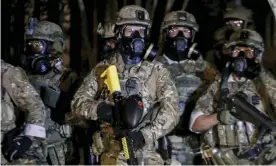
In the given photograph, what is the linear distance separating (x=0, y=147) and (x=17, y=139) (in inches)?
8.1

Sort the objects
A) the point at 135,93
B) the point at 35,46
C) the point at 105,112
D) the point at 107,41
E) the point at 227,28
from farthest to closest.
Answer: the point at 227,28 → the point at 107,41 → the point at 35,46 → the point at 135,93 → the point at 105,112

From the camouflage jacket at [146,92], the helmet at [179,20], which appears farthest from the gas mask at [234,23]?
the camouflage jacket at [146,92]

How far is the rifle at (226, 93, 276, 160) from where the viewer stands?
618 cm

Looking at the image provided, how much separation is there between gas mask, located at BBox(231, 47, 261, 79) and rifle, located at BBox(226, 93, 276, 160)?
0.30 metres

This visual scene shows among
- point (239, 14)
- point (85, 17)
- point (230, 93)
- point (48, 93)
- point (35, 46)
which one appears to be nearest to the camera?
point (230, 93)

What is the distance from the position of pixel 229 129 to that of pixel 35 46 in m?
2.26

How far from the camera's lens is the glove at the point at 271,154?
6.21 m

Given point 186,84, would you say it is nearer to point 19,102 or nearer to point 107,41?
point 107,41

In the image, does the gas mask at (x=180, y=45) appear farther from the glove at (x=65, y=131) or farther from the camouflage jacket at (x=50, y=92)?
the glove at (x=65, y=131)

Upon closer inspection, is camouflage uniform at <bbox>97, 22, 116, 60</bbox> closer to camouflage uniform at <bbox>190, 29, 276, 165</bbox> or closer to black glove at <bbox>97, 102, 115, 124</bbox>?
camouflage uniform at <bbox>190, 29, 276, 165</bbox>

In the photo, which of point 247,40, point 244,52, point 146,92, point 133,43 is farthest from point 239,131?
point 133,43

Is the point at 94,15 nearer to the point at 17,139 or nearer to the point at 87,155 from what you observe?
the point at 87,155

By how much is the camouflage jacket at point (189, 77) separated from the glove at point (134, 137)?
5.72ft

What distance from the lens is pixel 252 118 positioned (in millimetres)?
6250
